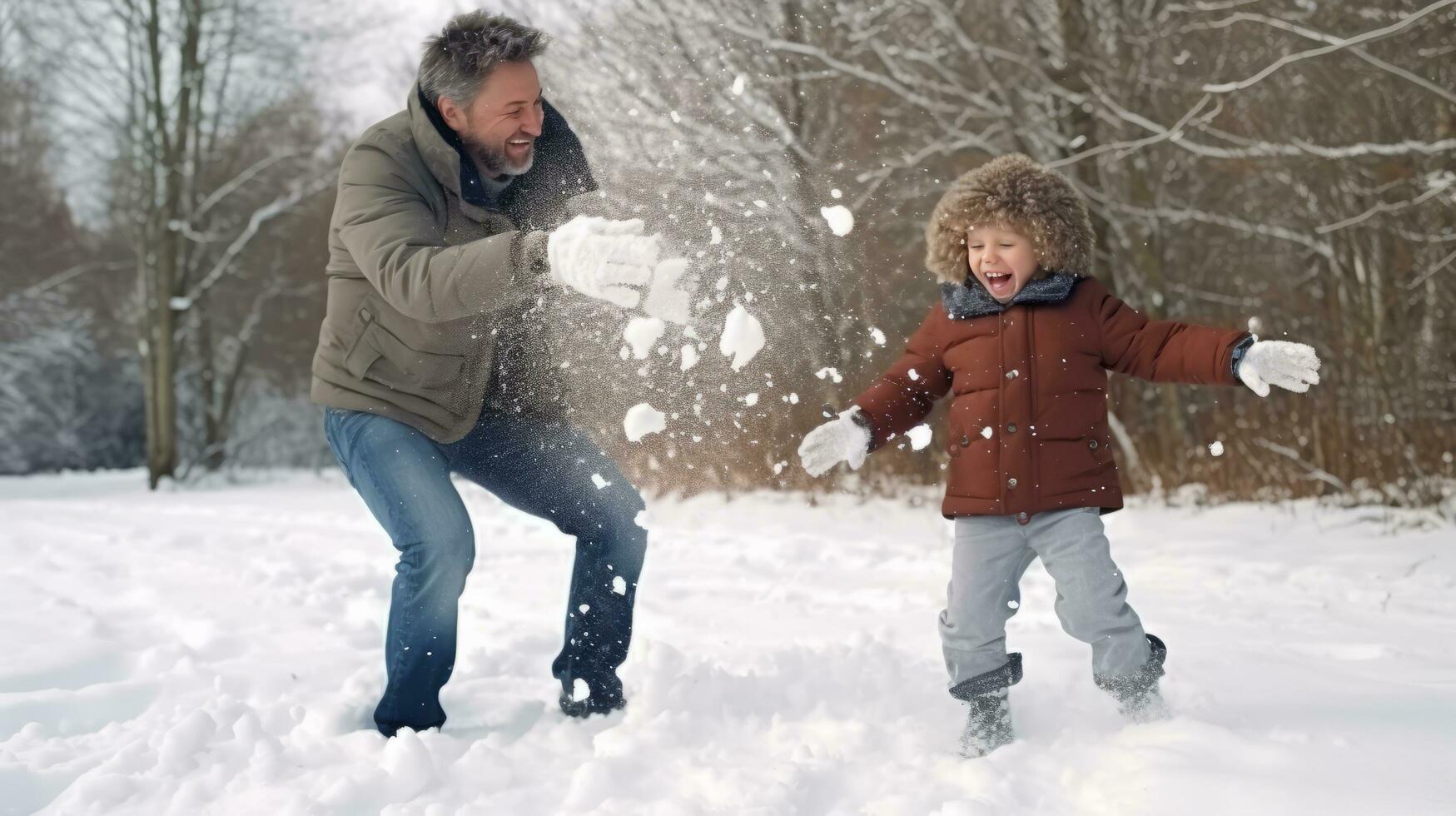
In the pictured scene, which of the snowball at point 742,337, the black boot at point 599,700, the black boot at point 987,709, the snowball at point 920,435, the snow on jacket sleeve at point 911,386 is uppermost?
the snowball at point 742,337

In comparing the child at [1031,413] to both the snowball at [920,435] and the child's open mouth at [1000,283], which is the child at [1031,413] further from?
the snowball at [920,435]

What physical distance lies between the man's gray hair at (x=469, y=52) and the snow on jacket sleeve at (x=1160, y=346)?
60.4 inches

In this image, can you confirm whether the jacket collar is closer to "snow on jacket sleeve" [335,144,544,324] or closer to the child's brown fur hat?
"snow on jacket sleeve" [335,144,544,324]

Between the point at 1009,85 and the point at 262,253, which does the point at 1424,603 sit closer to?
the point at 1009,85

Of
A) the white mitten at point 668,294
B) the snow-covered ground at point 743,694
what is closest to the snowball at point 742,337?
the white mitten at point 668,294

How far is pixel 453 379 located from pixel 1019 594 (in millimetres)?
1489

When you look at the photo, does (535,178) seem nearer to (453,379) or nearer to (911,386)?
→ (453,379)

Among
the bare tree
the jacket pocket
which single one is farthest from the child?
the bare tree

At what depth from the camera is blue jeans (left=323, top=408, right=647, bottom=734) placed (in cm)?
271

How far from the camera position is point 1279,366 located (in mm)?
2453

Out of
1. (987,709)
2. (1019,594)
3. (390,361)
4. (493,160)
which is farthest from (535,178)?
(987,709)

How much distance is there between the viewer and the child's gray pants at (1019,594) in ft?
8.36

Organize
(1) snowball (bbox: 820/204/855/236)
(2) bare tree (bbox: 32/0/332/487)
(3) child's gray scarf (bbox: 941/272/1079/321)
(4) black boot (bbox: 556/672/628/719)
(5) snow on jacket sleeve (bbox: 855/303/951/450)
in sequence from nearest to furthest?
(3) child's gray scarf (bbox: 941/272/1079/321), (5) snow on jacket sleeve (bbox: 855/303/951/450), (4) black boot (bbox: 556/672/628/719), (1) snowball (bbox: 820/204/855/236), (2) bare tree (bbox: 32/0/332/487)

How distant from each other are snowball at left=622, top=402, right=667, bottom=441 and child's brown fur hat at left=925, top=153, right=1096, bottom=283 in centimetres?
87
